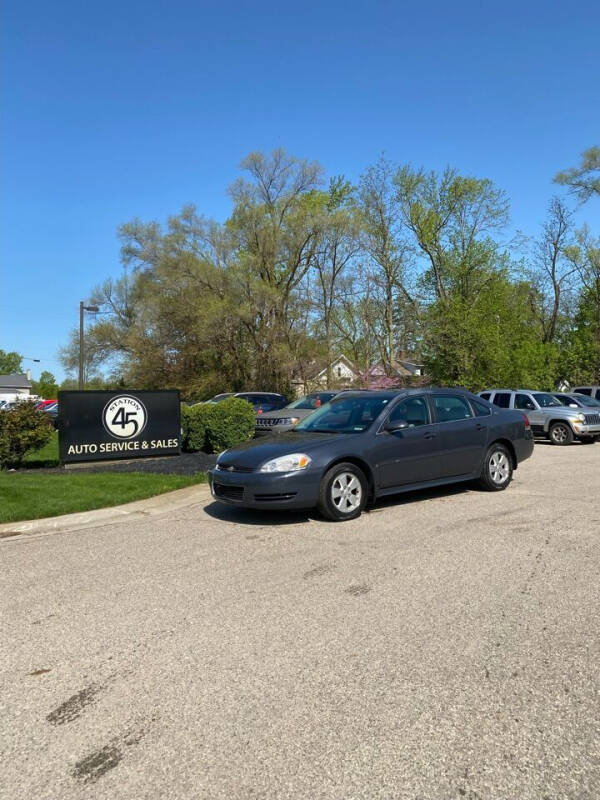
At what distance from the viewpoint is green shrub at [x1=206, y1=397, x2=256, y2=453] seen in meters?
13.9

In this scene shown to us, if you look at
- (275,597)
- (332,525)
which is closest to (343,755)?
(275,597)

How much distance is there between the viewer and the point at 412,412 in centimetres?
823

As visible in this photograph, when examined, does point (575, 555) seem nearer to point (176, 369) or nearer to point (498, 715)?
point (498, 715)

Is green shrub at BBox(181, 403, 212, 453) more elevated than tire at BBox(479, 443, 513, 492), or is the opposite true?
green shrub at BBox(181, 403, 212, 453)

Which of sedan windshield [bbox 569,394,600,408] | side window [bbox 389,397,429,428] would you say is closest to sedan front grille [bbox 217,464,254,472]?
side window [bbox 389,397,429,428]

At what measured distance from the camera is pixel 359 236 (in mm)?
35312

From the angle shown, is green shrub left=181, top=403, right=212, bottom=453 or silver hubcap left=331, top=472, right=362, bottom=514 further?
green shrub left=181, top=403, right=212, bottom=453

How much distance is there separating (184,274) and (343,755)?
33899mm

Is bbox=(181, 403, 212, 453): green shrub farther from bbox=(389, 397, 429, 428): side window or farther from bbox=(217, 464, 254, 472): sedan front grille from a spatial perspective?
bbox=(389, 397, 429, 428): side window

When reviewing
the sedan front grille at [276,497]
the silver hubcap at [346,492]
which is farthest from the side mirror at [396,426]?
the sedan front grille at [276,497]

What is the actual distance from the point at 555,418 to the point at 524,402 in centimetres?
127

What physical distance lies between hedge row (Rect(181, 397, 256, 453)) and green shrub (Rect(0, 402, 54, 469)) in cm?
324

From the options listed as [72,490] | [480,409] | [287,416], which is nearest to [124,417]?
[72,490]

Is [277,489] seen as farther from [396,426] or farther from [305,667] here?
[305,667]
